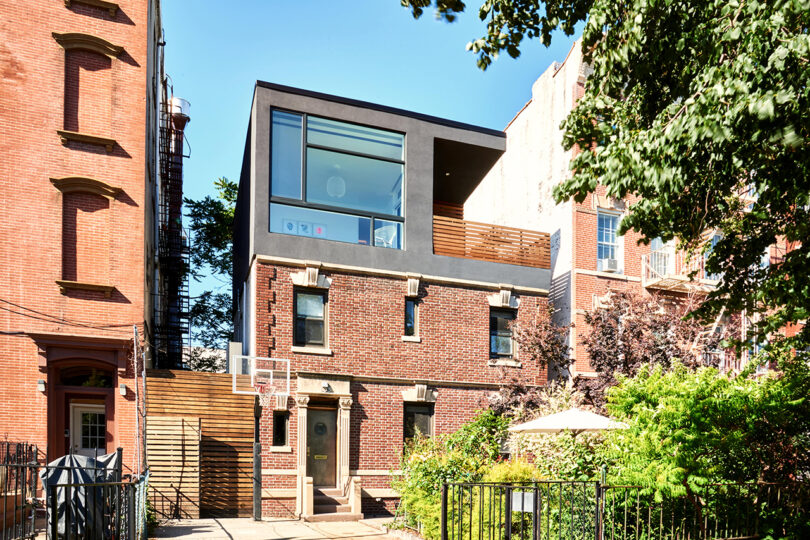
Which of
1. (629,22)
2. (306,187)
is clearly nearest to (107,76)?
(306,187)

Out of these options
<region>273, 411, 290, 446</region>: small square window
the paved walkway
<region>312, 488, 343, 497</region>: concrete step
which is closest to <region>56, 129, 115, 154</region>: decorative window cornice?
<region>273, 411, 290, 446</region>: small square window

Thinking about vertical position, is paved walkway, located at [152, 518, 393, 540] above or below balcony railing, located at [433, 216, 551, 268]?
below

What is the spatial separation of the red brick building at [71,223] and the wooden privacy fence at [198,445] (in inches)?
28.1

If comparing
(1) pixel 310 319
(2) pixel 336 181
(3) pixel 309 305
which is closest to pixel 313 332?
(1) pixel 310 319

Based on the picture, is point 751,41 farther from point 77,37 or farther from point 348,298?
point 77,37

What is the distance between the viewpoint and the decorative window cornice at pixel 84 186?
1599 centimetres

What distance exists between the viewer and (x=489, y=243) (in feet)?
66.9

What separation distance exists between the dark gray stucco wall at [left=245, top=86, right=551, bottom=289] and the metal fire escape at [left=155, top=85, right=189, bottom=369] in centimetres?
1010

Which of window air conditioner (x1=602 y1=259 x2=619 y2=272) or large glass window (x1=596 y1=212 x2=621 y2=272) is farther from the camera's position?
large glass window (x1=596 y1=212 x2=621 y2=272)

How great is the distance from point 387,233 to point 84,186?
816 cm

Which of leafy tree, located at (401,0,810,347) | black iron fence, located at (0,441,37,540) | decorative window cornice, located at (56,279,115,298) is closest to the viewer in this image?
leafy tree, located at (401,0,810,347)

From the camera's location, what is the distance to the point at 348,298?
18.2 meters

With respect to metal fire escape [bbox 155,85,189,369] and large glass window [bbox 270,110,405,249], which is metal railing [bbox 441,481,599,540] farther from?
metal fire escape [bbox 155,85,189,369]

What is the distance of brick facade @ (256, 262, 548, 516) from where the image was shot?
17.2m
